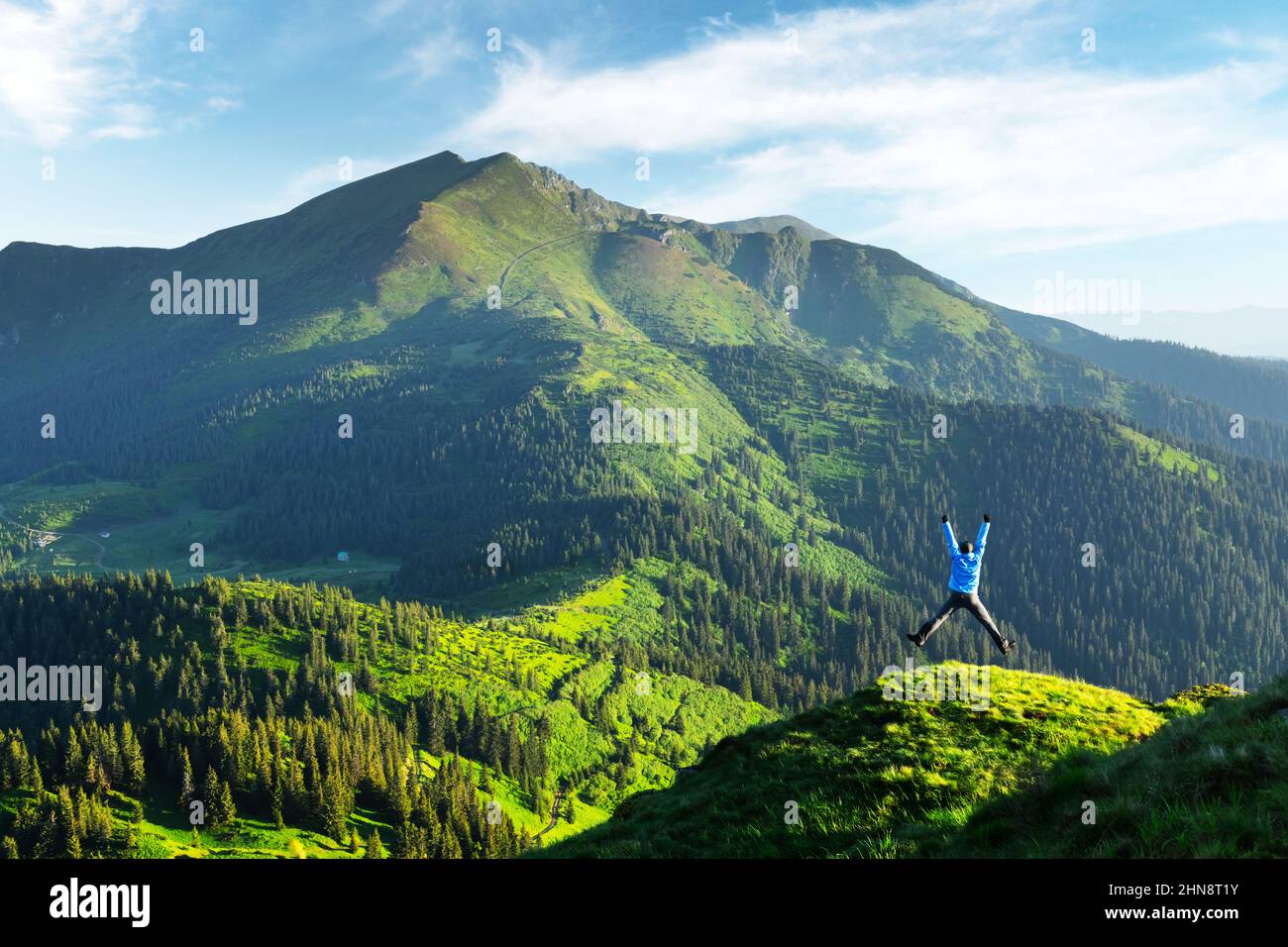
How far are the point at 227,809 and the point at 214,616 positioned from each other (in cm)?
7617

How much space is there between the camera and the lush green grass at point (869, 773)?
19547 mm

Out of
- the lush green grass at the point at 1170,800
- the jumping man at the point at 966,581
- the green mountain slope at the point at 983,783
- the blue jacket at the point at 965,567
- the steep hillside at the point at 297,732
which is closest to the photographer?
the lush green grass at the point at 1170,800

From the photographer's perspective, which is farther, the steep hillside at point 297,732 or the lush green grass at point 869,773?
the steep hillside at point 297,732

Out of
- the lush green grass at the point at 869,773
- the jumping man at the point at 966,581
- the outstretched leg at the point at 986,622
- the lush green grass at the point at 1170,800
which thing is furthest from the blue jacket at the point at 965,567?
the lush green grass at the point at 1170,800

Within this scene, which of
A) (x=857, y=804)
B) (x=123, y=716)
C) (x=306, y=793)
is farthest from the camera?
(x=123, y=716)

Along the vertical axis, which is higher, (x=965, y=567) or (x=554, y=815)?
(x=965, y=567)

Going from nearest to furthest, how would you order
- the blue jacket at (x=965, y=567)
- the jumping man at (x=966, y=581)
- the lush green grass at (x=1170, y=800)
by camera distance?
the lush green grass at (x=1170, y=800) → the jumping man at (x=966, y=581) → the blue jacket at (x=965, y=567)

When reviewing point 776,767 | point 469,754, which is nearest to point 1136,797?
point 776,767

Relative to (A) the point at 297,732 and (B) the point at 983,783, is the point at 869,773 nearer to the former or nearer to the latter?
(B) the point at 983,783

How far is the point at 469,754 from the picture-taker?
149 metres

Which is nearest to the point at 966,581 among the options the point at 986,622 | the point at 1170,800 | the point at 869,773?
the point at 986,622

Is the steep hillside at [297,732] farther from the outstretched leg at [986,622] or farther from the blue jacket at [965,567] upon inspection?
the blue jacket at [965,567]

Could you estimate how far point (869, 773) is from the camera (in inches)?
901
